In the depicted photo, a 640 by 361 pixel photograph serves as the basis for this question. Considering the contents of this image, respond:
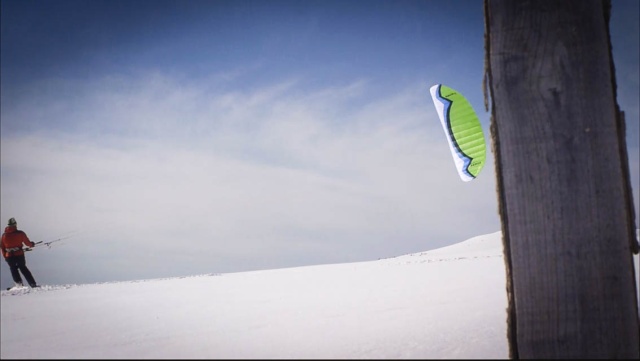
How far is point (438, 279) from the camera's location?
4.55 m

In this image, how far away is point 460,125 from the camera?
7418 mm

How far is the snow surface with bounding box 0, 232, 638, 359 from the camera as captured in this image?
201 centimetres

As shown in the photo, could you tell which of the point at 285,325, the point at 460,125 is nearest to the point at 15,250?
the point at 285,325

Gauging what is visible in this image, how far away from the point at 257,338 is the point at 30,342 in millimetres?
1666

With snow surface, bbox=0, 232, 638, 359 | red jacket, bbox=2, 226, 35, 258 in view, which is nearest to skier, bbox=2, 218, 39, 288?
red jacket, bbox=2, 226, 35, 258

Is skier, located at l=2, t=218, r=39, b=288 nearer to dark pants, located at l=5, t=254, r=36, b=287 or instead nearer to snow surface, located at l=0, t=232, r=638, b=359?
dark pants, located at l=5, t=254, r=36, b=287

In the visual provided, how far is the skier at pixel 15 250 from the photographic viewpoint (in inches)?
334

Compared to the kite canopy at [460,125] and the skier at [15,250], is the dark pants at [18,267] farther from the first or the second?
the kite canopy at [460,125]

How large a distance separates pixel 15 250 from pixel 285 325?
29.7 ft

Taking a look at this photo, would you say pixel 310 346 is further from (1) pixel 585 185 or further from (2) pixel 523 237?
(1) pixel 585 185

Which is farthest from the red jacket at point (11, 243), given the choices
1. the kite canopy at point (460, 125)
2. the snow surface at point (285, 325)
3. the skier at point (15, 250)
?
the kite canopy at point (460, 125)

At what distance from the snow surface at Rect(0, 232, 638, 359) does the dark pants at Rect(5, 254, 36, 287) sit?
5105mm

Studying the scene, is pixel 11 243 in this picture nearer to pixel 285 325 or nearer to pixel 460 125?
pixel 285 325

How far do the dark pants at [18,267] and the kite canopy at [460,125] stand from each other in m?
9.56
